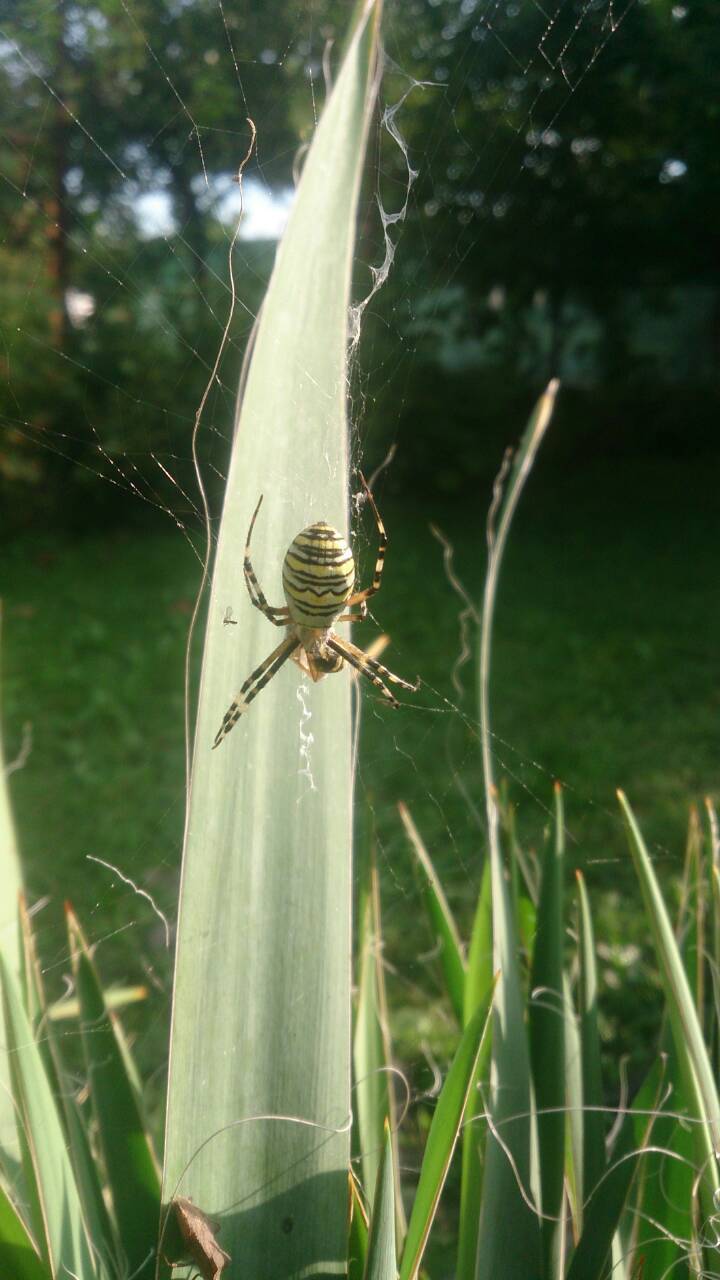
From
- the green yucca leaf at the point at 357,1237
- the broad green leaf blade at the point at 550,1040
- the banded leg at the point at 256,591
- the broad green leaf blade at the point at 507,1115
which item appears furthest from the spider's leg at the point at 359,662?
the green yucca leaf at the point at 357,1237

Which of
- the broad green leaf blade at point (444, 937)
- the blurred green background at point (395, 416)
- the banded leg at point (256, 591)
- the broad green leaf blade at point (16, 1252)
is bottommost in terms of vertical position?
the broad green leaf blade at point (16, 1252)

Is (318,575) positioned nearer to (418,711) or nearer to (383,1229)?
(383,1229)

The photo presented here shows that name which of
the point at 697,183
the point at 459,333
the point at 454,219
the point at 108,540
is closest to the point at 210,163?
the point at 454,219

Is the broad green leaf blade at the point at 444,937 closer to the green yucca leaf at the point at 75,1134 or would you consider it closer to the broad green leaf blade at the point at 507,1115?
the broad green leaf blade at the point at 507,1115

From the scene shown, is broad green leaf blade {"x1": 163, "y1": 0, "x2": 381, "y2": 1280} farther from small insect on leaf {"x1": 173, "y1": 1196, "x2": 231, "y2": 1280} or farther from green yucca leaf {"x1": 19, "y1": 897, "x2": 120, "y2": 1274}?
green yucca leaf {"x1": 19, "y1": 897, "x2": 120, "y2": 1274}

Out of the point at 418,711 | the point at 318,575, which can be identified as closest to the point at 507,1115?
the point at 318,575

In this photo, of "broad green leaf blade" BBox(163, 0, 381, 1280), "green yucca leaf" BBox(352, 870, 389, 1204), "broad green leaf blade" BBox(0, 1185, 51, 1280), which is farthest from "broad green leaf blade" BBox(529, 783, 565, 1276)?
"broad green leaf blade" BBox(0, 1185, 51, 1280)
